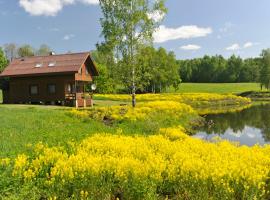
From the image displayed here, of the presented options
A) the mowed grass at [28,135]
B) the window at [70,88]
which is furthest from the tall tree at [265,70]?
the mowed grass at [28,135]

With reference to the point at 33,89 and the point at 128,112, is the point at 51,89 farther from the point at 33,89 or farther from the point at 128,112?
the point at 128,112

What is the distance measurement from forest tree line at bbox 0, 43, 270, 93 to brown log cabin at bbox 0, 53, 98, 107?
3.47m

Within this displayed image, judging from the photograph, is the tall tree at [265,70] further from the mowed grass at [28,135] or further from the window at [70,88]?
the mowed grass at [28,135]

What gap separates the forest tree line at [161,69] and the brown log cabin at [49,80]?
11.4 ft

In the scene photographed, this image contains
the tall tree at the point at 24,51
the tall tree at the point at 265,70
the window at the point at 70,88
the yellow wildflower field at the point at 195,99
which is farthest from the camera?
the tall tree at the point at 24,51

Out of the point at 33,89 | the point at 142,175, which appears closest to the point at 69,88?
the point at 33,89

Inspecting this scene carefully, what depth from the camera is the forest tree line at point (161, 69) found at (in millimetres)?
37125

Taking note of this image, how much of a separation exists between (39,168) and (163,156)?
144 inches

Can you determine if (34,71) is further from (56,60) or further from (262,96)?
(262,96)

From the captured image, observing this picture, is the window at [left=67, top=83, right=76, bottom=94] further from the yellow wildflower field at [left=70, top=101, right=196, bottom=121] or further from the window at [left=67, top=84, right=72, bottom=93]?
the yellow wildflower field at [left=70, top=101, right=196, bottom=121]

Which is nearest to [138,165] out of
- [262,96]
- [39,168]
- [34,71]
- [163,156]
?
[163,156]

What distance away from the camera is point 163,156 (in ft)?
35.7

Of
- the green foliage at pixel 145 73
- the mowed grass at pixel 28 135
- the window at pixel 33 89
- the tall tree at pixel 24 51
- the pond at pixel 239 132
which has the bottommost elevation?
the pond at pixel 239 132

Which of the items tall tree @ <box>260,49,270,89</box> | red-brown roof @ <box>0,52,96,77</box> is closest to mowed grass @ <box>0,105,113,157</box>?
red-brown roof @ <box>0,52,96,77</box>
